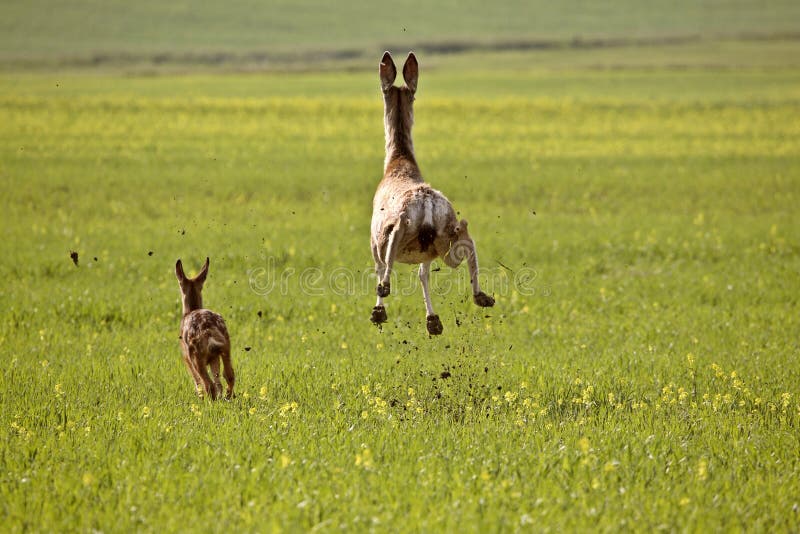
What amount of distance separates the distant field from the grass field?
78.0m

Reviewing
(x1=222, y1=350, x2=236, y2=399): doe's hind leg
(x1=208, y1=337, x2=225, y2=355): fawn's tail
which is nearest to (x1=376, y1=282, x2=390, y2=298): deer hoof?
(x1=208, y1=337, x2=225, y2=355): fawn's tail

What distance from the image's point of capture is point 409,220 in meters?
7.23

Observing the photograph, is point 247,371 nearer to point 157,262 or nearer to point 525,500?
point 525,500

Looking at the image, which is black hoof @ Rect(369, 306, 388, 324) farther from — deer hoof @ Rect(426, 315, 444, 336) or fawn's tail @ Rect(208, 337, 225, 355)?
fawn's tail @ Rect(208, 337, 225, 355)

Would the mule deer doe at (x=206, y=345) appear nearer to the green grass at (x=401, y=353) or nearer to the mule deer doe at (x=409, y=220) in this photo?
the green grass at (x=401, y=353)

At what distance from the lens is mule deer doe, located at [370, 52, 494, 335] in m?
7.22

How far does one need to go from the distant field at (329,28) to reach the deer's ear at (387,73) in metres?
105

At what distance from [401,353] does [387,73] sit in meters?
5.53

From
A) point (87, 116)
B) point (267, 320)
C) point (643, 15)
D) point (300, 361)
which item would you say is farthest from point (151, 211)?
point (643, 15)

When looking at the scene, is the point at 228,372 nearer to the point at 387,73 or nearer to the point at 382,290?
the point at 382,290

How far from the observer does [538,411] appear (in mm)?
10062

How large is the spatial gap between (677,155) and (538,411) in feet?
99.0

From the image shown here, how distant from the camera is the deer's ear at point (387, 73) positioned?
732cm

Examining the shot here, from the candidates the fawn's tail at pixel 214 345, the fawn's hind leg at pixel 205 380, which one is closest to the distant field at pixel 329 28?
the fawn's hind leg at pixel 205 380
